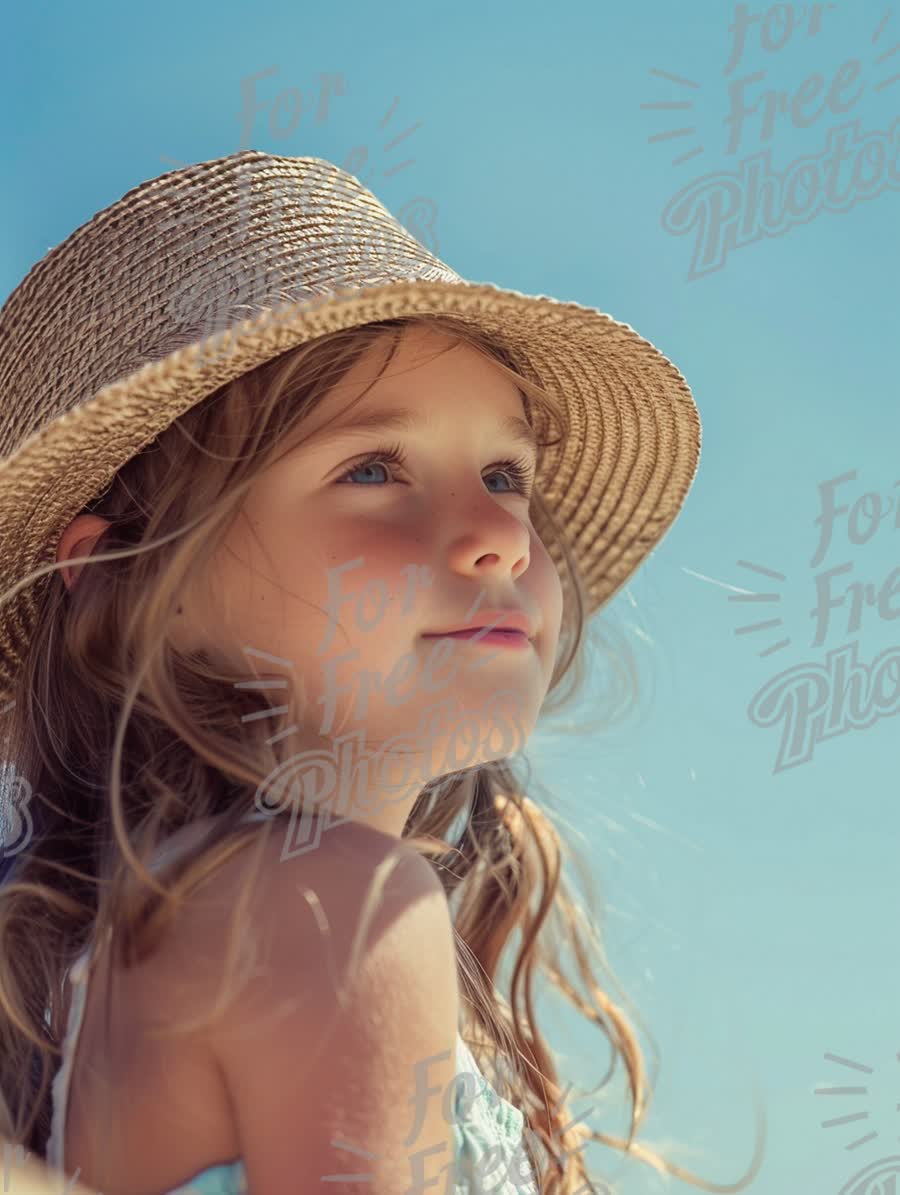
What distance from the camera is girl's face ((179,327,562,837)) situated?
1432 millimetres

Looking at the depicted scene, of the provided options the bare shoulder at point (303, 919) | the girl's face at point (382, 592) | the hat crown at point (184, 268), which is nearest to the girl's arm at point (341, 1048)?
the bare shoulder at point (303, 919)

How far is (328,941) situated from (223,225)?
2.81ft

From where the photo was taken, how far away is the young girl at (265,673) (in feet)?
3.98

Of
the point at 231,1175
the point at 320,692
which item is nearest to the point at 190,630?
the point at 320,692

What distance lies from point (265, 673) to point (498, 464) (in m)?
0.37

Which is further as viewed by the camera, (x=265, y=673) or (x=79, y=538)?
(x=79, y=538)

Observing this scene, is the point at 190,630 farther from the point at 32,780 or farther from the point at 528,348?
the point at 528,348

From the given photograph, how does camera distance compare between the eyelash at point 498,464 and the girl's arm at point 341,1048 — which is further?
the eyelash at point 498,464

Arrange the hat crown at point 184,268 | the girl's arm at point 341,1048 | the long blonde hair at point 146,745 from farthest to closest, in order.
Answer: the hat crown at point 184,268, the long blonde hair at point 146,745, the girl's arm at point 341,1048

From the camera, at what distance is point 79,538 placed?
5.23ft

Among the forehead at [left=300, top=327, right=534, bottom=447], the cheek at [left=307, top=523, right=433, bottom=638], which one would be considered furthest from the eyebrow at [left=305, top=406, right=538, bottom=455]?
the cheek at [left=307, top=523, right=433, bottom=638]

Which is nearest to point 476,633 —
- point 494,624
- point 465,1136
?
point 494,624

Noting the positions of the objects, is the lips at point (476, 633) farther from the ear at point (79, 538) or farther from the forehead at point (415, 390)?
the ear at point (79, 538)

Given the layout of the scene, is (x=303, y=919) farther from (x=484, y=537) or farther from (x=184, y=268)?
(x=184, y=268)
